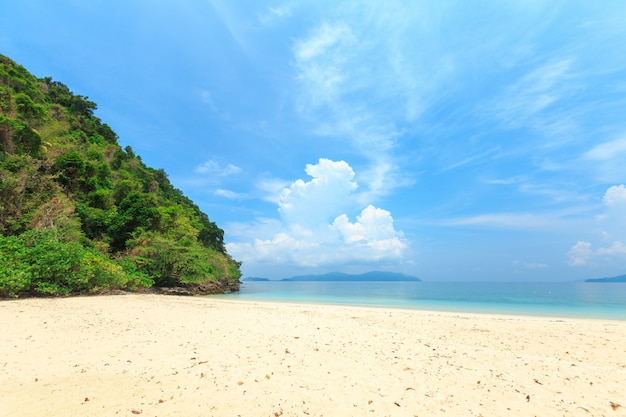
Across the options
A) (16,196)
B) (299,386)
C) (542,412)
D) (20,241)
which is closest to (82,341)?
(299,386)

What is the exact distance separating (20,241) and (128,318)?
32.9 ft

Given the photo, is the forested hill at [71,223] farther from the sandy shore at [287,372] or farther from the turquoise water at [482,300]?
the turquoise water at [482,300]

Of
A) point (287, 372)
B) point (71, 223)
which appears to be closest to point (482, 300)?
point (287, 372)

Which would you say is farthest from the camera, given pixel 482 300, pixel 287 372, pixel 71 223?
pixel 482 300

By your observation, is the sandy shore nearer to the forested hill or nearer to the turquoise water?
the forested hill

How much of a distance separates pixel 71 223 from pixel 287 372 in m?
21.7

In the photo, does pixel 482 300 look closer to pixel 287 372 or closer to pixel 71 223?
pixel 287 372

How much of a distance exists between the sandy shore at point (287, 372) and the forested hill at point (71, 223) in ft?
21.2

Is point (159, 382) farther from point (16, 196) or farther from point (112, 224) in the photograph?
point (112, 224)

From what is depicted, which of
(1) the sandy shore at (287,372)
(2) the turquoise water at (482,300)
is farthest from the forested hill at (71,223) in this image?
(2) the turquoise water at (482,300)

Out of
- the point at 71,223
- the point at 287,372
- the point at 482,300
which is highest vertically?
the point at 71,223

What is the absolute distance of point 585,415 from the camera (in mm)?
4258

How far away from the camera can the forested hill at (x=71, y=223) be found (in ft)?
48.7

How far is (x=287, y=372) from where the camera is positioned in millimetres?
5344
